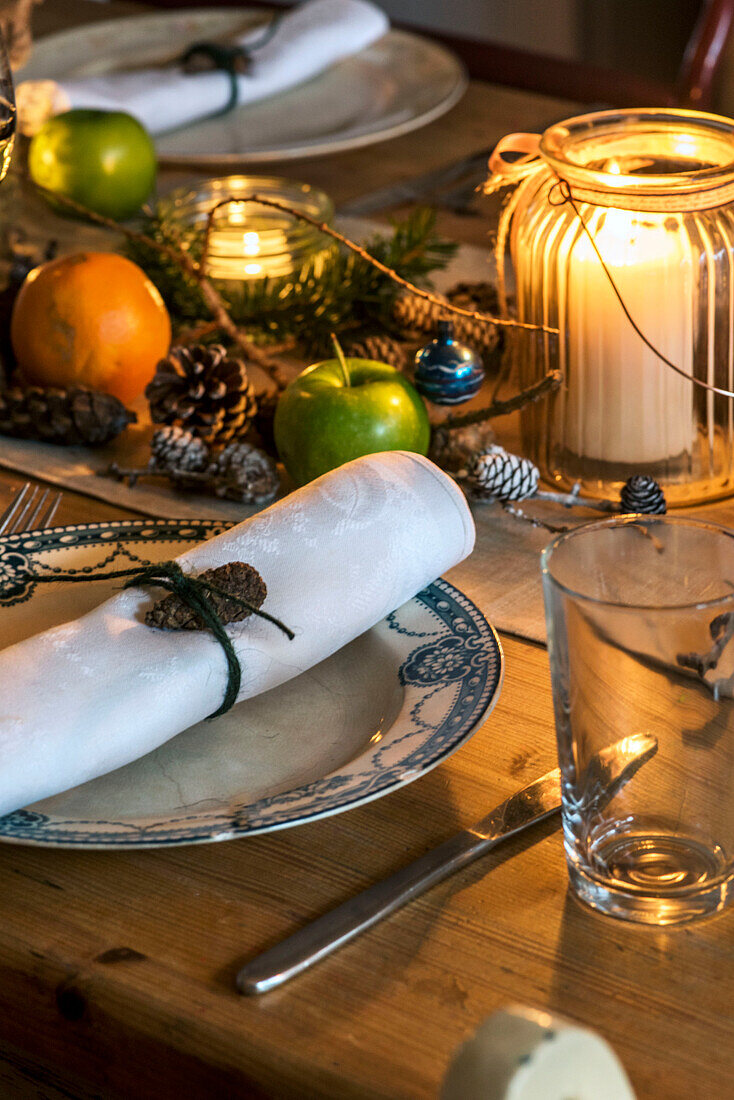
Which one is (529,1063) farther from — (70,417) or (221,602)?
(70,417)

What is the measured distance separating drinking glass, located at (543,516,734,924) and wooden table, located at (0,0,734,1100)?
0.06 ft

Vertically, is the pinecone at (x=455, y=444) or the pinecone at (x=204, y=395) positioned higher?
the pinecone at (x=204, y=395)

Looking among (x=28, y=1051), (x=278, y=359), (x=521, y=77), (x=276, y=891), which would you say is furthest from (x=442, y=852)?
(x=521, y=77)

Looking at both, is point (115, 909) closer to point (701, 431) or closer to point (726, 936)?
point (726, 936)

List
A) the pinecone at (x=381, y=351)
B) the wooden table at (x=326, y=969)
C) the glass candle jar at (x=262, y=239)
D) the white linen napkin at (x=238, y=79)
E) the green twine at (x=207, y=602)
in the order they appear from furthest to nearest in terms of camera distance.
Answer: the white linen napkin at (x=238, y=79) → the glass candle jar at (x=262, y=239) → the pinecone at (x=381, y=351) → the green twine at (x=207, y=602) → the wooden table at (x=326, y=969)

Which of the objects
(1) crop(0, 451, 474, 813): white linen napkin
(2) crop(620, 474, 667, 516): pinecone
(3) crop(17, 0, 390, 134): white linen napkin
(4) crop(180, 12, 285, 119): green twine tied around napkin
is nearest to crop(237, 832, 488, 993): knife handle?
(1) crop(0, 451, 474, 813): white linen napkin

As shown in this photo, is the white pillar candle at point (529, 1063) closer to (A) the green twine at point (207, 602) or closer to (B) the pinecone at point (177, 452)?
(A) the green twine at point (207, 602)

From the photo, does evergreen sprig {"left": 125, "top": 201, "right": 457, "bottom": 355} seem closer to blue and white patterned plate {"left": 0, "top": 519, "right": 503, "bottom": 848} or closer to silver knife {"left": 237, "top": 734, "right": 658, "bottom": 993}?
blue and white patterned plate {"left": 0, "top": 519, "right": 503, "bottom": 848}

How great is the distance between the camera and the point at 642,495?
73 cm

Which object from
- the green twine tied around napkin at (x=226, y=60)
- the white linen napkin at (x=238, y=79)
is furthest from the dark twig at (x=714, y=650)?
the green twine tied around napkin at (x=226, y=60)

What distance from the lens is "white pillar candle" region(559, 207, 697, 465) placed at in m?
0.71

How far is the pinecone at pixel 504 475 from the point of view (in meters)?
0.77

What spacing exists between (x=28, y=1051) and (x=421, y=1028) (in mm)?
168

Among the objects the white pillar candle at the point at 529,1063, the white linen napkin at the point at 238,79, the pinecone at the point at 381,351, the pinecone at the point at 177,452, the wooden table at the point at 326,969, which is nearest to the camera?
the white pillar candle at the point at 529,1063
